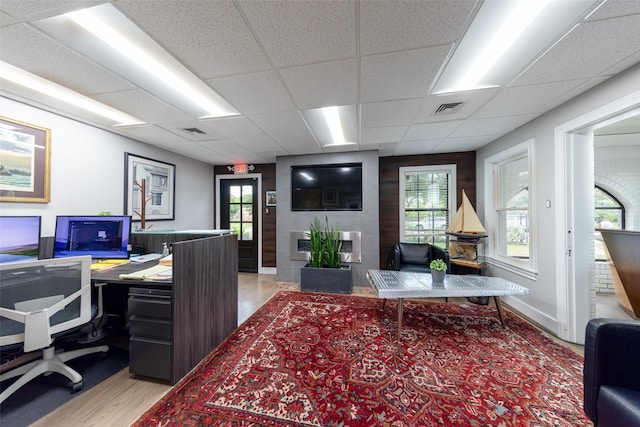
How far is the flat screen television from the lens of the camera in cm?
210

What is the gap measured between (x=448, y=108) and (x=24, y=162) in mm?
4248

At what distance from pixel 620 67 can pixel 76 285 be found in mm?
4307

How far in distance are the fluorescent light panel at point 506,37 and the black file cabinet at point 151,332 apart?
276cm

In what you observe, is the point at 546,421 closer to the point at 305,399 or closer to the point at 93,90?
the point at 305,399

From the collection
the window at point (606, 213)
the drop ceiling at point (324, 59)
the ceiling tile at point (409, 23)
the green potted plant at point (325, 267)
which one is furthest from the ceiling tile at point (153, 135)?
the window at point (606, 213)

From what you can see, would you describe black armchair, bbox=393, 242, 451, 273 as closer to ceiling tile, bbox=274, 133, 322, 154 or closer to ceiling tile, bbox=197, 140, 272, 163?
ceiling tile, bbox=274, 133, 322, 154

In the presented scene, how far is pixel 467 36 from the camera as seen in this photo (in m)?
1.39

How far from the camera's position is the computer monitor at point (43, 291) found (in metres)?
1.29

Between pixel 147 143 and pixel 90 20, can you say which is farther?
pixel 147 143

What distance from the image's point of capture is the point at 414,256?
3750mm

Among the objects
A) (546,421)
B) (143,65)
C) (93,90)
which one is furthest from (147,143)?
(546,421)

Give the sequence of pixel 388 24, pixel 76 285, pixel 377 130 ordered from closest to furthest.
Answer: pixel 388 24 → pixel 76 285 → pixel 377 130

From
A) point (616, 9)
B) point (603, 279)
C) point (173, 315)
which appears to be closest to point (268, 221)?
point (173, 315)

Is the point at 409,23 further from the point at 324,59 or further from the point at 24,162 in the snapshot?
the point at 24,162
